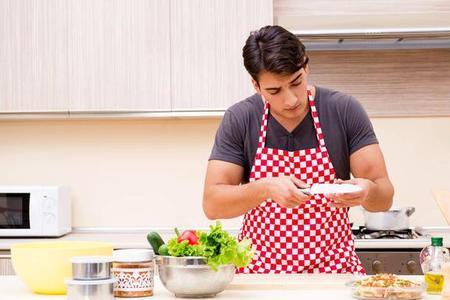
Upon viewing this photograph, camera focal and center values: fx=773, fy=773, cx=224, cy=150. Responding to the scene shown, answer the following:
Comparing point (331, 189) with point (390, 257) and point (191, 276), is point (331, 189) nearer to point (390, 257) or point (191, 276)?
point (191, 276)

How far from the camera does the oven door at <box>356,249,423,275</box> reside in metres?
3.52

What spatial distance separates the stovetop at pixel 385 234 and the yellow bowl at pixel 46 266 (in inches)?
75.7

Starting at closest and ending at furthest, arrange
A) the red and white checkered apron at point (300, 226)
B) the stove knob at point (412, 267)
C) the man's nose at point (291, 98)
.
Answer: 1. the man's nose at point (291, 98)
2. the red and white checkered apron at point (300, 226)
3. the stove knob at point (412, 267)

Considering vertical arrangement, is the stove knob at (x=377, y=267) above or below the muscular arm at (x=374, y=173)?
below

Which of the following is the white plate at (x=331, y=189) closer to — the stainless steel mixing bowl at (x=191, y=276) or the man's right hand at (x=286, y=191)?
the man's right hand at (x=286, y=191)

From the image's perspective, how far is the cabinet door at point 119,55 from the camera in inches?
155

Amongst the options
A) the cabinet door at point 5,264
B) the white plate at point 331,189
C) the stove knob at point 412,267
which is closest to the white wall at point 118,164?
the cabinet door at point 5,264

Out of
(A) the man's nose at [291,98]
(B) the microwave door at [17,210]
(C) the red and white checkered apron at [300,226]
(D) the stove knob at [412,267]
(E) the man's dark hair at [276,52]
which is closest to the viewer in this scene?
(E) the man's dark hair at [276,52]

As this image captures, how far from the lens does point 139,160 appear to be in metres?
4.31

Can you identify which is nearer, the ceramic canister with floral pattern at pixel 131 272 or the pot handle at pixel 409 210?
the ceramic canister with floral pattern at pixel 131 272

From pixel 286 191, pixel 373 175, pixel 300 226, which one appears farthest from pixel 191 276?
pixel 373 175

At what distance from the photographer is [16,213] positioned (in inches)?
153

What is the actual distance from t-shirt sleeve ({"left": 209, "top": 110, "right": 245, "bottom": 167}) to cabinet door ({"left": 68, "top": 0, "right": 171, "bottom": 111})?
129 cm

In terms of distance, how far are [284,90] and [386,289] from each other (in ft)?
2.68
